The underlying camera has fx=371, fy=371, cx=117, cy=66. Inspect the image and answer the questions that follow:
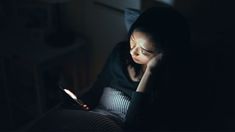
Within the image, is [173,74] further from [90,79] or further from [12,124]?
[12,124]

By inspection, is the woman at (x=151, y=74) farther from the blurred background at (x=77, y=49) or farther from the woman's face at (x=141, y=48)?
the blurred background at (x=77, y=49)

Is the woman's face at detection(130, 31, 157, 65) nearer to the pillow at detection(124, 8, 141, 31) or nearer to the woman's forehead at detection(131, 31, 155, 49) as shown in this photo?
the woman's forehead at detection(131, 31, 155, 49)

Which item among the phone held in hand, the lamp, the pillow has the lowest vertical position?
the phone held in hand

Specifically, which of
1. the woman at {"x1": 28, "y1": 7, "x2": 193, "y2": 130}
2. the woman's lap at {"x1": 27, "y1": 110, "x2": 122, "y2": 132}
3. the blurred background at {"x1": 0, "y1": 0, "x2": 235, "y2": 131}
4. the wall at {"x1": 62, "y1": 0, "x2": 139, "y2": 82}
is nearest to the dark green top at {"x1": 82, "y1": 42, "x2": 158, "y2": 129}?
the woman at {"x1": 28, "y1": 7, "x2": 193, "y2": 130}

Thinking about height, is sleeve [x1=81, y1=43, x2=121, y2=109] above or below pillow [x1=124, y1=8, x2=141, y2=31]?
below

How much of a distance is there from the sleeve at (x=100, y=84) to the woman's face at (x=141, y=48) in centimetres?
18

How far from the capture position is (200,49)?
168 cm

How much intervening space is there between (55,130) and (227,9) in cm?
95

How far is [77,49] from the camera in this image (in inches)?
86.0

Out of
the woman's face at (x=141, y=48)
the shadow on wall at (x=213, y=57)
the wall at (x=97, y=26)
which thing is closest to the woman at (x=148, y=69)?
the woman's face at (x=141, y=48)

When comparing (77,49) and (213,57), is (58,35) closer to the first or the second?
(77,49)

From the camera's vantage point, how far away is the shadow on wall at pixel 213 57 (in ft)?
5.23

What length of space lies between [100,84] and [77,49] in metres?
0.46

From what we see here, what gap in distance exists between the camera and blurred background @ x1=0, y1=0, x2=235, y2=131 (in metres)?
1.66
